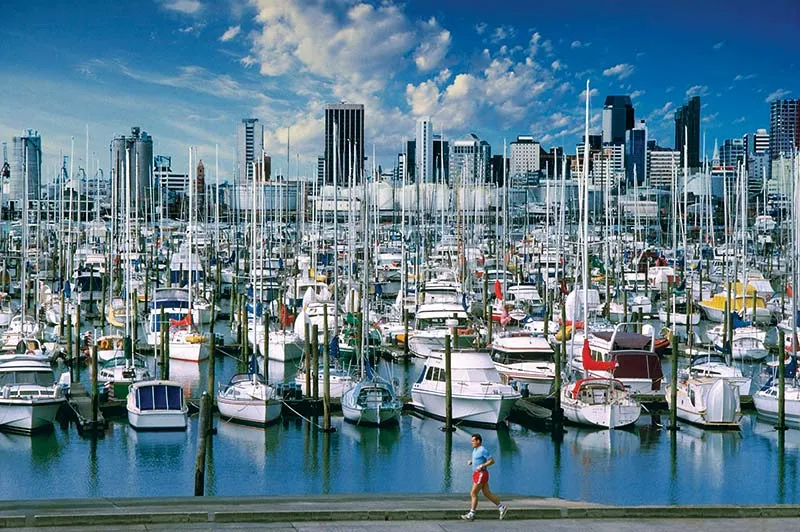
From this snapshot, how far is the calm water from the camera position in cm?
3378

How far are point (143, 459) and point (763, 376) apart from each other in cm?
2547

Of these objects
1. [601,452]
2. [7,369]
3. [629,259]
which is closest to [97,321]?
[7,369]

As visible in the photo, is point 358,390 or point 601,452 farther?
point 358,390

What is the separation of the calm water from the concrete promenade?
35.6ft

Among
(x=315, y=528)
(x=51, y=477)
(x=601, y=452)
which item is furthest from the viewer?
(x=601, y=452)

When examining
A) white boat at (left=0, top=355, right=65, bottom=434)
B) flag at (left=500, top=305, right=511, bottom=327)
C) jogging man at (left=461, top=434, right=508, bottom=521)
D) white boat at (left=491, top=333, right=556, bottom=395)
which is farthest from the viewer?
flag at (left=500, top=305, right=511, bottom=327)

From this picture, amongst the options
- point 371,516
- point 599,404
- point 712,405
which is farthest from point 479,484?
point 712,405

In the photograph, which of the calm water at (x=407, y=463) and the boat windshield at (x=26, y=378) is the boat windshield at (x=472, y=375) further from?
the boat windshield at (x=26, y=378)

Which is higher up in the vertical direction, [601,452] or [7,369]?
[7,369]

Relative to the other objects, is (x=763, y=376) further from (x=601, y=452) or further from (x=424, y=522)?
(x=424, y=522)

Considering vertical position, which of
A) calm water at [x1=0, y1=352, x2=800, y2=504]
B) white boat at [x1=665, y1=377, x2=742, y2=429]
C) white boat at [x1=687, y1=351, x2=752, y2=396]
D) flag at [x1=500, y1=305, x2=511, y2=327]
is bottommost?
calm water at [x1=0, y1=352, x2=800, y2=504]

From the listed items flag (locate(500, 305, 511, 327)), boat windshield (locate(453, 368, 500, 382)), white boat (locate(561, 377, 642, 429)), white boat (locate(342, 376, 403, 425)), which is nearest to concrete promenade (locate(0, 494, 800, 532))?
white boat (locate(342, 376, 403, 425))

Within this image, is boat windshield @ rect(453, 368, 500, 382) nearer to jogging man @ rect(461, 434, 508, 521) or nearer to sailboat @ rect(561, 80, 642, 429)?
sailboat @ rect(561, 80, 642, 429)

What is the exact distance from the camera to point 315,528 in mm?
20141
